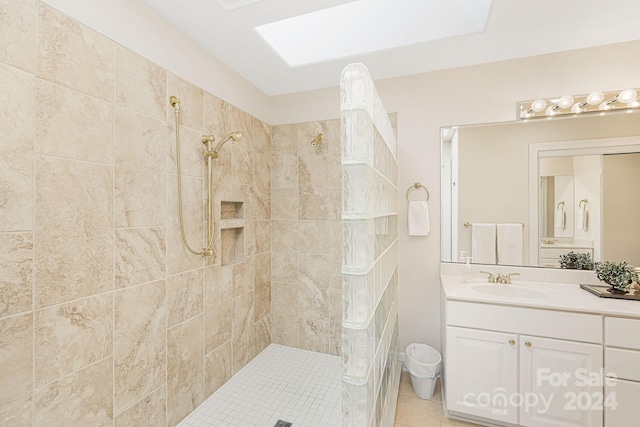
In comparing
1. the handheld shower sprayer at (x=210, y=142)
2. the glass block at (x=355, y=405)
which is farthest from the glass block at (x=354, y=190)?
the handheld shower sprayer at (x=210, y=142)

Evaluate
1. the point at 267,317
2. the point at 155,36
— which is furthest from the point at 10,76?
the point at 267,317

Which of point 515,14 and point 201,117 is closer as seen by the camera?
point 515,14

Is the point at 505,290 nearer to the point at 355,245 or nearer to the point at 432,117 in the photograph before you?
the point at 432,117

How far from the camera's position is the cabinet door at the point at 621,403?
1434mm

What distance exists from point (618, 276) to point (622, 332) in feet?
1.22

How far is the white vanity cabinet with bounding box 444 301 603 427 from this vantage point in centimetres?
151

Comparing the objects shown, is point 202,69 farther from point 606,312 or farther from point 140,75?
point 606,312

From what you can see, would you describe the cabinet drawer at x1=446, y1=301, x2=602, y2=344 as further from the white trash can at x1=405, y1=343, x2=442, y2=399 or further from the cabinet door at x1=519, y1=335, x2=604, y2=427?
the white trash can at x1=405, y1=343, x2=442, y2=399

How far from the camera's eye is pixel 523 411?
5.26ft

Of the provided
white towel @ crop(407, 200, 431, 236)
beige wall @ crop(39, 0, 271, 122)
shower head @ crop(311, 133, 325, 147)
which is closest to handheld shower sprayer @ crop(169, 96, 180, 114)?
beige wall @ crop(39, 0, 271, 122)

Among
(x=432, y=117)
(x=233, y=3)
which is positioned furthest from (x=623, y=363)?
(x=233, y=3)

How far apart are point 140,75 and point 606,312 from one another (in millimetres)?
2718

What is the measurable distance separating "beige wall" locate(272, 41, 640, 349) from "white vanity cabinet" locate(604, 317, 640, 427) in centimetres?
96

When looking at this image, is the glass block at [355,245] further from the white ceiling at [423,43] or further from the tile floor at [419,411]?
the tile floor at [419,411]
